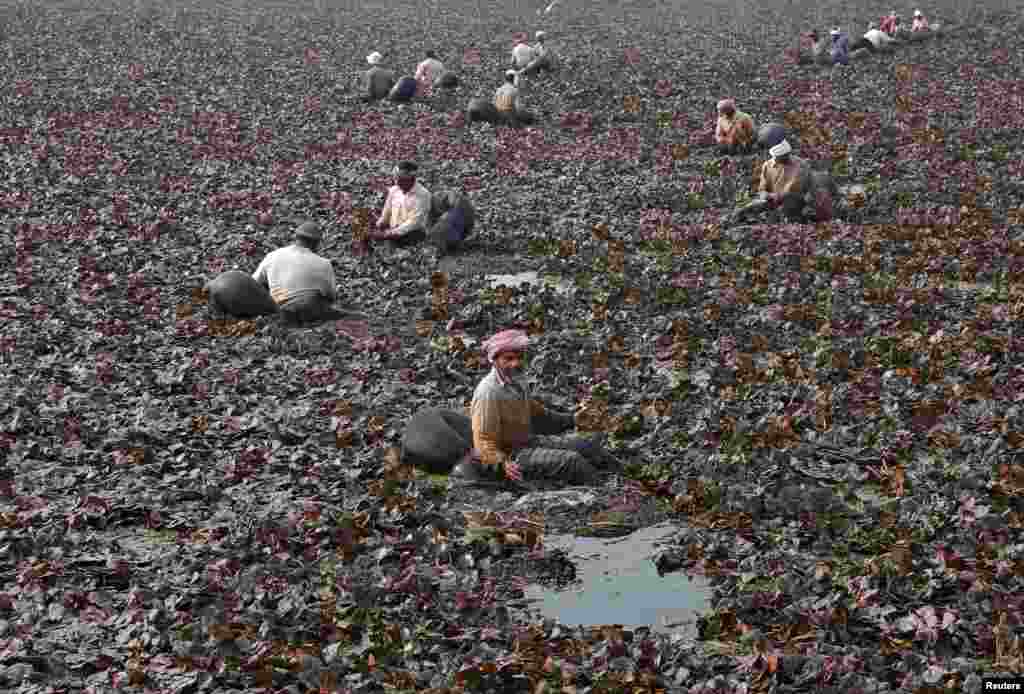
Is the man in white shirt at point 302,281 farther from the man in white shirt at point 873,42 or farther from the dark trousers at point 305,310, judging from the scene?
the man in white shirt at point 873,42

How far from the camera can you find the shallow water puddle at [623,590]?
9617 millimetres

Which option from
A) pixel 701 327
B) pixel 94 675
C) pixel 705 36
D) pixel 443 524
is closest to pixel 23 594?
pixel 94 675

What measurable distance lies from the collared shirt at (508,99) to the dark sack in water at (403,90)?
441cm

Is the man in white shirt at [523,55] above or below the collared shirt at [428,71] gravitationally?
above

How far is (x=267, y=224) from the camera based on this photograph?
23.3 m

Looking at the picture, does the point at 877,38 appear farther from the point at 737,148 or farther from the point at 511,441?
the point at 511,441

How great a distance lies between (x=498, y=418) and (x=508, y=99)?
2264 cm

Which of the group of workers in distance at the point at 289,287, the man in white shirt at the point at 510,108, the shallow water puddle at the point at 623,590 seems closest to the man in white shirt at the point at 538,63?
the man in white shirt at the point at 510,108

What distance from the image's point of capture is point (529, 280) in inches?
776

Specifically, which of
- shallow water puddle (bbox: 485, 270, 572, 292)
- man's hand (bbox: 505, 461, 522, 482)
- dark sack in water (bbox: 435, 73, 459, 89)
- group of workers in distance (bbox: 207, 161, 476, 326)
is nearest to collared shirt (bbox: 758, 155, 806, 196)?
shallow water puddle (bbox: 485, 270, 572, 292)

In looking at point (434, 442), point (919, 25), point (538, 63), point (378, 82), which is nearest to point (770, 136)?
point (378, 82)

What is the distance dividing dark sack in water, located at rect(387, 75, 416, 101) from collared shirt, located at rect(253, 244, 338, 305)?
20.0 metres

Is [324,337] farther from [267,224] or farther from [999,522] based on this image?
[999,522]

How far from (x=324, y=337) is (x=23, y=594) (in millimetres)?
7286
